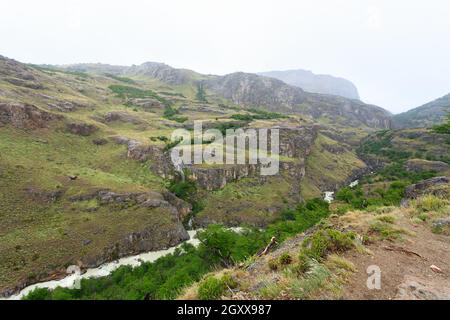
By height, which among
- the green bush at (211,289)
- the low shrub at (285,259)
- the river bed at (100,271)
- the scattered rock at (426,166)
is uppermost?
the low shrub at (285,259)

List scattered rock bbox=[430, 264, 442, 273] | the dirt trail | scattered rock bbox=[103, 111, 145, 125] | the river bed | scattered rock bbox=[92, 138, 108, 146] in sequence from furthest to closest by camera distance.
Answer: scattered rock bbox=[103, 111, 145, 125], scattered rock bbox=[92, 138, 108, 146], the river bed, scattered rock bbox=[430, 264, 442, 273], the dirt trail

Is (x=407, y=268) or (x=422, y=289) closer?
(x=422, y=289)

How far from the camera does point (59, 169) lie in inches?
3063

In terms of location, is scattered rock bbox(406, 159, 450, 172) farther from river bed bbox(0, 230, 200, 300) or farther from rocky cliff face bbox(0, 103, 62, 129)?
rocky cliff face bbox(0, 103, 62, 129)

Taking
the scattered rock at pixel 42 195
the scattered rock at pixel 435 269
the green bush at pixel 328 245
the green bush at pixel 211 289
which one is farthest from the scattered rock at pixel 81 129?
the scattered rock at pixel 435 269

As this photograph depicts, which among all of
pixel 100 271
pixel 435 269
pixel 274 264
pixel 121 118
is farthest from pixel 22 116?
pixel 435 269

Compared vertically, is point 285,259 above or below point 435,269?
below

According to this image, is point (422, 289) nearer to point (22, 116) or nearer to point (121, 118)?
point (22, 116)

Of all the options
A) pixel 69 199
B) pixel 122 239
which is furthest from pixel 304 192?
pixel 69 199

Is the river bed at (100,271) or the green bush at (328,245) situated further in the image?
the river bed at (100,271)

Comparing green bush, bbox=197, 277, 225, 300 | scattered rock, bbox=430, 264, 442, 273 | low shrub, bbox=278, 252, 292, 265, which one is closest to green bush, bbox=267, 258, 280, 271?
low shrub, bbox=278, 252, 292, 265

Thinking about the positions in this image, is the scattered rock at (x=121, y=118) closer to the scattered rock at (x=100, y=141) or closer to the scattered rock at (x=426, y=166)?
the scattered rock at (x=100, y=141)

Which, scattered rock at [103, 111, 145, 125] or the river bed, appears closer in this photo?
the river bed

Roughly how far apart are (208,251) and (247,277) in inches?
1725
